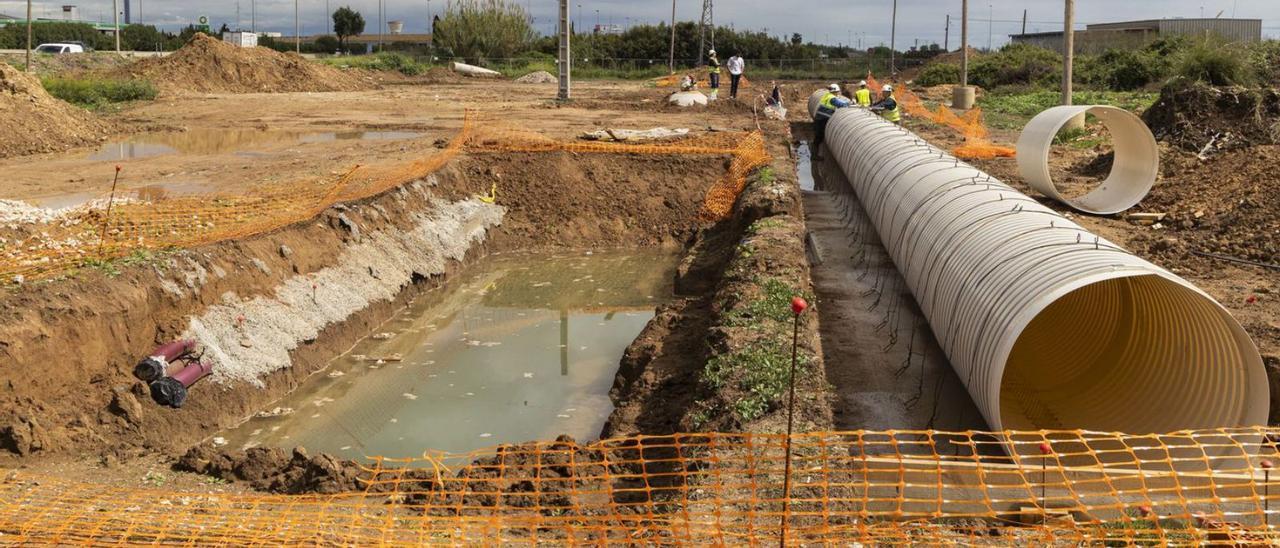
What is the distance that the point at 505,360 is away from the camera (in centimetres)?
1193

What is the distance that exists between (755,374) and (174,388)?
494cm

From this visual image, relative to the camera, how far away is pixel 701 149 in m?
20.2

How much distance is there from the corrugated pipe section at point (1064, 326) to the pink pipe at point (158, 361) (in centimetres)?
673

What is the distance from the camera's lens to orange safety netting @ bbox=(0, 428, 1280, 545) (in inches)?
231

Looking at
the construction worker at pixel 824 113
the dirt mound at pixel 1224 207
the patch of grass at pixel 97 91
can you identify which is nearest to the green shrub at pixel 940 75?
the construction worker at pixel 824 113

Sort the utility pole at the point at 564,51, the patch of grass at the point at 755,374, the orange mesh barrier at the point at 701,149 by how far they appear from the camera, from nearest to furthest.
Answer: the patch of grass at the point at 755,374 → the orange mesh barrier at the point at 701,149 → the utility pole at the point at 564,51

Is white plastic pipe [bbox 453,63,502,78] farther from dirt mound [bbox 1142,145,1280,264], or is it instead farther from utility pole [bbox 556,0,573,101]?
dirt mound [bbox 1142,145,1280,264]

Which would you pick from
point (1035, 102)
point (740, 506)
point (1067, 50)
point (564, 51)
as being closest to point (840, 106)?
point (1067, 50)

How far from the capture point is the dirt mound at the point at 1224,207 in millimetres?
13297

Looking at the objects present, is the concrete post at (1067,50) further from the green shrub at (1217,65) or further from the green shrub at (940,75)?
the green shrub at (940,75)

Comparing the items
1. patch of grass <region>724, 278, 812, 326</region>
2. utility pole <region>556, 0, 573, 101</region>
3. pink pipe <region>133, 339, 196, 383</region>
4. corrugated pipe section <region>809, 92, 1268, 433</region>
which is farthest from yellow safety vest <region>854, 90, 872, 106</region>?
pink pipe <region>133, 339, 196, 383</region>

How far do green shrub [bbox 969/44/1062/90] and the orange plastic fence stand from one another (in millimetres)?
27650

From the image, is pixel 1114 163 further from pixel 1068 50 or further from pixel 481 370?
pixel 481 370

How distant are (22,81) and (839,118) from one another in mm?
17474
